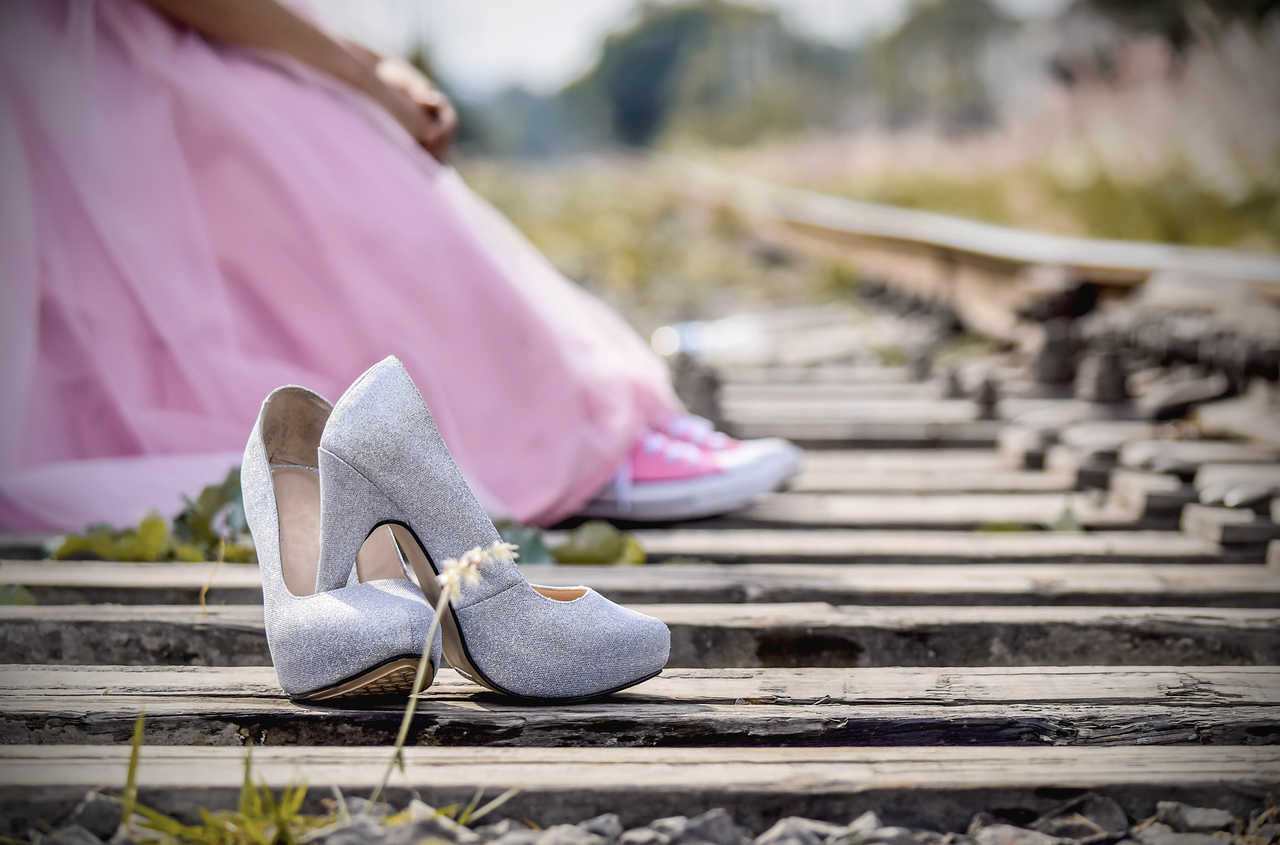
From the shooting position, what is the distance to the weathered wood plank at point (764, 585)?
1350 millimetres

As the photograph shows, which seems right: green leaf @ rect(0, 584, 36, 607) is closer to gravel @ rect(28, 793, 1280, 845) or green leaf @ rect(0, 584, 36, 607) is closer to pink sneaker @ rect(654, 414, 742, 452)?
gravel @ rect(28, 793, 1280, 845)

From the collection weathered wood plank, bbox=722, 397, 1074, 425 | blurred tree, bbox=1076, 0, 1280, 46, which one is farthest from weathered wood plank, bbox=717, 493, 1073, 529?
blurred tree, bbox=1076, 0, 1280, 46

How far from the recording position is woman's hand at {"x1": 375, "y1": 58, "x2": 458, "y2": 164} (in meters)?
2.11

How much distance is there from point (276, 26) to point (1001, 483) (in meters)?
1.76

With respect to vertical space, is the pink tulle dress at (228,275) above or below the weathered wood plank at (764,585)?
above

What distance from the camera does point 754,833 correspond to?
0.83 meters

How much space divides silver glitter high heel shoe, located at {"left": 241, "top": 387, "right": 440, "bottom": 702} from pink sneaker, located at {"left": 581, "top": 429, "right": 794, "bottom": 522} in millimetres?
787

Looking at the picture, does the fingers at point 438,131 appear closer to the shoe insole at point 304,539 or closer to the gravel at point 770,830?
the shoe insole at point 304,539

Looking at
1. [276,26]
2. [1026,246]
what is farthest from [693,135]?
[276,26]

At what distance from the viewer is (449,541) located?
939mm

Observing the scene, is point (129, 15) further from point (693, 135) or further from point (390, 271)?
point (693, 135)

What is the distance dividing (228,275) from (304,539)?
1031 millimetres

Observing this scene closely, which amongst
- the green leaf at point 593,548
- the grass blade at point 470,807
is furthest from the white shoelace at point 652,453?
the grass blade at point 470,807

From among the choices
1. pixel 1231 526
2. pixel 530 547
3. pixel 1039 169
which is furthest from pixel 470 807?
pixel 1039 169
